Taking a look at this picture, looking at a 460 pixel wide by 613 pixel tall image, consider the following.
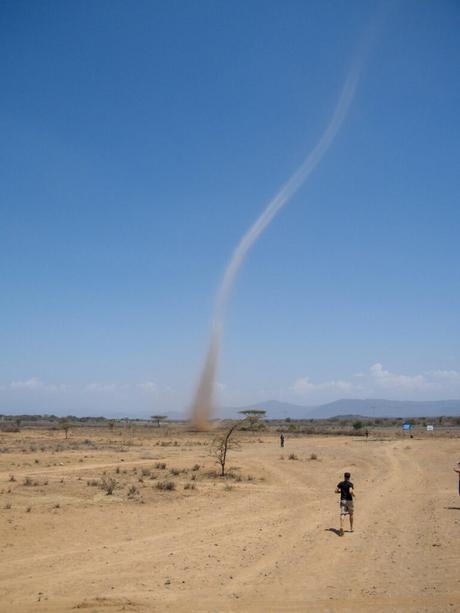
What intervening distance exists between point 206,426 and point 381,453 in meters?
42.5

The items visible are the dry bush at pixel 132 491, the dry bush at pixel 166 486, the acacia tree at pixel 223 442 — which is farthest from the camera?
the acacia tree at pixel 223 442

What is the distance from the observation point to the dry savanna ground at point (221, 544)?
10844mm

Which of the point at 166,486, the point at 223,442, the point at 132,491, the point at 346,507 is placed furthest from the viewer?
the point at 223,442

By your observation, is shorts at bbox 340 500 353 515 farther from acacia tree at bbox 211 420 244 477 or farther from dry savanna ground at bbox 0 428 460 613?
acacia tree at bbox 211 420 244 477

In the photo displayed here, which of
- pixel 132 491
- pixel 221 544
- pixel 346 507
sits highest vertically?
pixel 346 507

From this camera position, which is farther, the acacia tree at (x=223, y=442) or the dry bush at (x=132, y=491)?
the acacia tree at (x=223, y=442)

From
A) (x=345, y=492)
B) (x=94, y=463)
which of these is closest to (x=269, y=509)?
(x=345, y=492)

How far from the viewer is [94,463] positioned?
3759cm

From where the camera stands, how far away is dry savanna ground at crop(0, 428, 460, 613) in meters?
10.8

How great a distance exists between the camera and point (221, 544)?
15.4m

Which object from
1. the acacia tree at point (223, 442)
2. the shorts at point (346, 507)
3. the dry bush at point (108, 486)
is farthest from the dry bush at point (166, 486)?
the shorts at point (346, 507)

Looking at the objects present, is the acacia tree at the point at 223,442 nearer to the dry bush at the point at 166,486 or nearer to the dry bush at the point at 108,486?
the dry bush at the point at 166,486

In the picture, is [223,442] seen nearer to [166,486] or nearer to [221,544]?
[166,486]

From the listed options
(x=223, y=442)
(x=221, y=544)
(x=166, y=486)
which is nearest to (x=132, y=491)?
(x=166, y=486)
